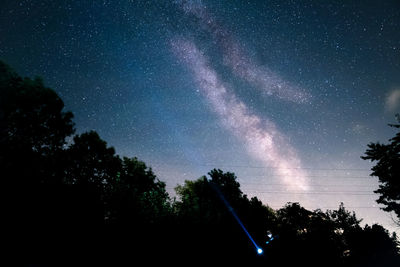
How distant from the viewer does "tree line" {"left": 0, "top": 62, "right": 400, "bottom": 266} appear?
11195 millimetres

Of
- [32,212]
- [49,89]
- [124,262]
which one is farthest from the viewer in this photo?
[49,89]

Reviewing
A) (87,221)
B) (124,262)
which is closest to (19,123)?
(87,221)

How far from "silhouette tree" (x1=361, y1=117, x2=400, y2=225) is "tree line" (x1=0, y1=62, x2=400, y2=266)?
10.7 metres

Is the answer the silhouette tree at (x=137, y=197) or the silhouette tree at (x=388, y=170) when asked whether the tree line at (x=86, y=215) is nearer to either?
the silhouette tree at (x=137, y=197)

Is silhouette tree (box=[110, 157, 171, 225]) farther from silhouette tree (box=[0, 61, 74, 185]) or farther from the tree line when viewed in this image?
silhouette tree (box=[0, 61, 74, 185])

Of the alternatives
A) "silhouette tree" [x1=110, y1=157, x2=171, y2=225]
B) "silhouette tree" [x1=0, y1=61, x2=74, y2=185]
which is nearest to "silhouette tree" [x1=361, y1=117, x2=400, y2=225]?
"silhouette tree" [x1=110, y1=157, x2=171, y2=225]

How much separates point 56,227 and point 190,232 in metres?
9.17

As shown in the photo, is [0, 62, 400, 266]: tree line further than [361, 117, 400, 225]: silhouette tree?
No

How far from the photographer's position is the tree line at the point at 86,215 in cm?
1120

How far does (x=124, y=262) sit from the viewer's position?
1257 centimetres

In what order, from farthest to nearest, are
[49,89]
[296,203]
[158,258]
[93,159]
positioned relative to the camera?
1. [296,203]
2. [93,159]
3. [49,89]
4. [158,258]

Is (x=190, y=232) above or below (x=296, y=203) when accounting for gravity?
below

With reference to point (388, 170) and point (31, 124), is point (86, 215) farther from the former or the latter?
point (388, 170)

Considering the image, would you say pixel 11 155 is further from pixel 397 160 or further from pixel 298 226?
pixel 298 226
